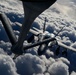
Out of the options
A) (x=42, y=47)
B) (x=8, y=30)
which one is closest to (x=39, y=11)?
(x=8, y=30)

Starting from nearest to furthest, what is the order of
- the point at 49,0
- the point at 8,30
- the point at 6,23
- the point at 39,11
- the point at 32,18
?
1. the point at 49,0
2. the point at 39,11
3. the point at 32,18
4. the point at 8,30
5. the point at 6,23

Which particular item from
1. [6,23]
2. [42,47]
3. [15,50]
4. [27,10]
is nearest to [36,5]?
[27,10]

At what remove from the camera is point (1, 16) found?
Answer: 2157 inches

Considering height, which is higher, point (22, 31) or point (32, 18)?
point (32, 18)

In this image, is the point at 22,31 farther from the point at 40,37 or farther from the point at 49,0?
the point at 40,37

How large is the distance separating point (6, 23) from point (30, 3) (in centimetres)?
2767

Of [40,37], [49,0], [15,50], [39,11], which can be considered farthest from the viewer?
[40,37]

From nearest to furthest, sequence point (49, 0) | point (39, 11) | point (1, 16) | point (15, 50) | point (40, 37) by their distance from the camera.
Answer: point (49, 0) → point (39, 11) → point (15, 50) → point (1, 16) → point (40, 37)

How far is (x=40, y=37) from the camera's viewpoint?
113750 millimetres

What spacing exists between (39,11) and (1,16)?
3027cm

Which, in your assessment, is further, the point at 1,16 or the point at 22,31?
the point at 1,16

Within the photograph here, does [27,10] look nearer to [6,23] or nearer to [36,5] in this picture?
[36,5]

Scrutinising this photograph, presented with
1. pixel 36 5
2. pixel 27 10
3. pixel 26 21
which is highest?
pixel 36 5

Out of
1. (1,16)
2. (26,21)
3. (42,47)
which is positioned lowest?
(42,47)
